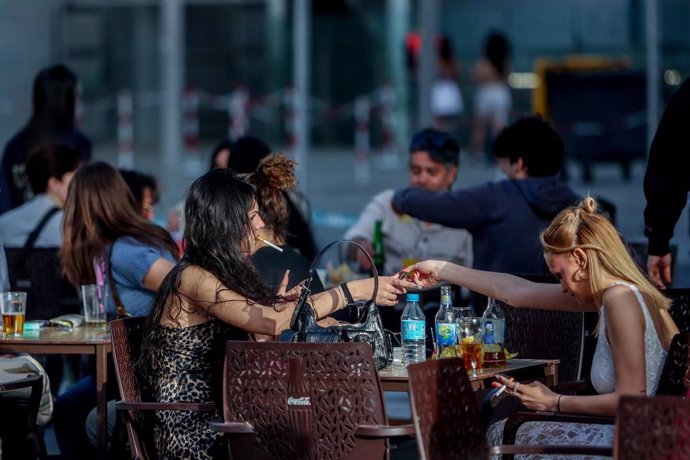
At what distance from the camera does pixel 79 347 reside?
16.4ft

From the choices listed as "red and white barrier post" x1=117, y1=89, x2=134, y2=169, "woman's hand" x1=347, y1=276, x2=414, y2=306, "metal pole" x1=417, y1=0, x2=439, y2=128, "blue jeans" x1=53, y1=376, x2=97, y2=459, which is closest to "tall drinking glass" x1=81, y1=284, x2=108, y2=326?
"blue jeans" x1=53, y1=376, x2=97, y2=459

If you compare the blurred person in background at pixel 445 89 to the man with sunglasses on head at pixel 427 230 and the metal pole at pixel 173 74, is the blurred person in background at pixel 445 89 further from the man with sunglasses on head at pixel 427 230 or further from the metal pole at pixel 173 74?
the man with sunglasses on head at pixel 427 230

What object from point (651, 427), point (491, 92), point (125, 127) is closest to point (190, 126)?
point (125, 127)

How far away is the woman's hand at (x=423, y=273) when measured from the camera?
455 cm

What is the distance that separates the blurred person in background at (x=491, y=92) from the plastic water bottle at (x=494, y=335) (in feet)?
41.7

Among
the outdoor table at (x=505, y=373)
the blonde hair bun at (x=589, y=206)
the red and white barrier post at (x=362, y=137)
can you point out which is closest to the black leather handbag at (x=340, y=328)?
the outdoor table at (x=505, y=373)

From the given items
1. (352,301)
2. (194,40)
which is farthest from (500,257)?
(194,40)

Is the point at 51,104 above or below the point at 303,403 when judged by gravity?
above

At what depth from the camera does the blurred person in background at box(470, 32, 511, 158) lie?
1762 cm

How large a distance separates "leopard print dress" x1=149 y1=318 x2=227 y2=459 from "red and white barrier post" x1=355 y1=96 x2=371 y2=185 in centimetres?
1323

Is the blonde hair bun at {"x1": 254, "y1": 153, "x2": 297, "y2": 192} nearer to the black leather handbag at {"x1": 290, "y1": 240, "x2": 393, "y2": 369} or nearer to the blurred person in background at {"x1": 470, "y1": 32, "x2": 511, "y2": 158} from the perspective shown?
the black leather handbag at {"x1": 290, "y1": 240, "x2": 393, "y2": 369}

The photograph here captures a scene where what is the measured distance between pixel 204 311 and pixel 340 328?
45cm

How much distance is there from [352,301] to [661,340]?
1018mm

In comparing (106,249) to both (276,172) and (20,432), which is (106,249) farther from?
(20,432)
